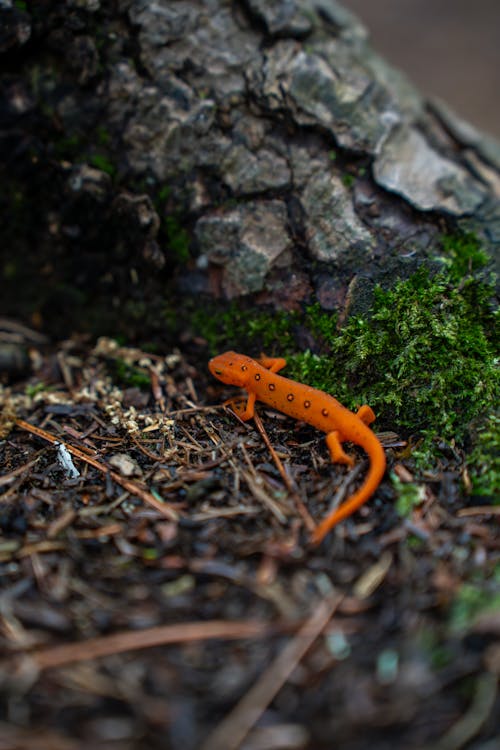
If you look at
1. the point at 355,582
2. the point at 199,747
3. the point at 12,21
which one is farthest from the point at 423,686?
the point at 12,21

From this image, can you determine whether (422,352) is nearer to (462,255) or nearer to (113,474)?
(462,255)

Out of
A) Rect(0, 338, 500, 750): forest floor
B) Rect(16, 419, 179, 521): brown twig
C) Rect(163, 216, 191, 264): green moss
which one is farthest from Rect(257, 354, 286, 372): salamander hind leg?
Rect(16, 419, 179, 521): brown twig

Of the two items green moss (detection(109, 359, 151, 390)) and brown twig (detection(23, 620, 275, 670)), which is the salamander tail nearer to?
brown twig (detection(23, 620, 275, 670))

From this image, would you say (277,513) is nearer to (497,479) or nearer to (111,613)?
(111,613)

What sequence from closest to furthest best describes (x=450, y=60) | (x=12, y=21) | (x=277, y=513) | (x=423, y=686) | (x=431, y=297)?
1. (x=423, y=686)
2. (x=277, y=513)
3. (x=431, y=297)
4. (x=12, y=21)
5. (x=450, y=60)

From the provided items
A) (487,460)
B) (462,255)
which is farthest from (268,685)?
(462,255)

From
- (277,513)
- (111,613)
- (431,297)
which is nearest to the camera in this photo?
(111,613)

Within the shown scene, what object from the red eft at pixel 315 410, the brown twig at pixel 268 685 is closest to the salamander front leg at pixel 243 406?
the red eft at pixel 315 410
